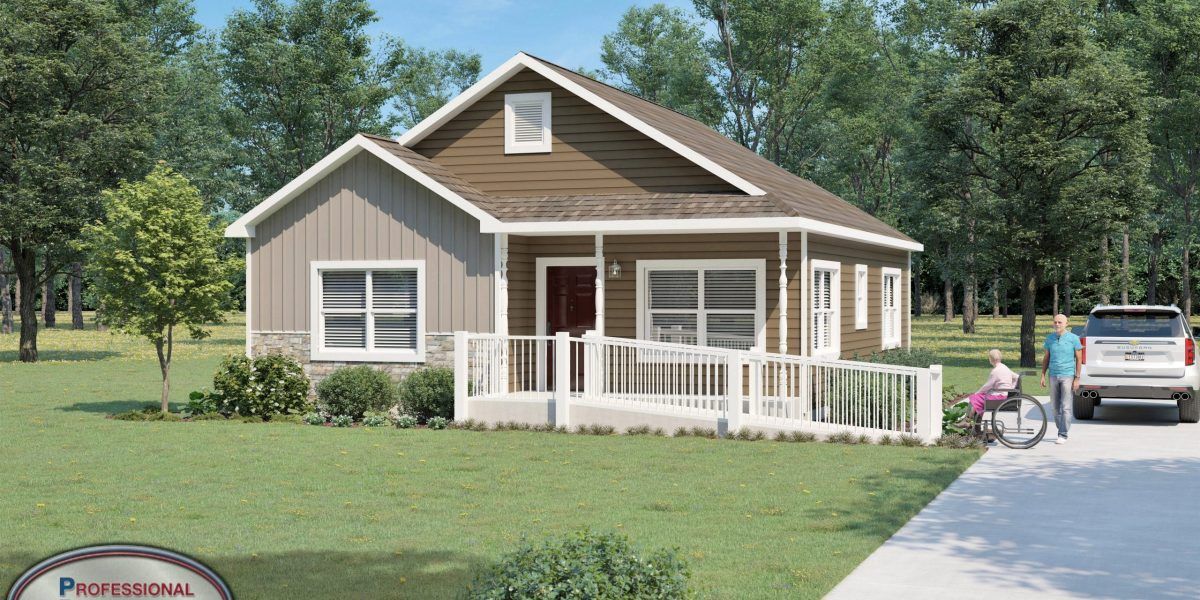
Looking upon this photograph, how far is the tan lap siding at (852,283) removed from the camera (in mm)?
20422

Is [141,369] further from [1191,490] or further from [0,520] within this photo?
[1191,490]

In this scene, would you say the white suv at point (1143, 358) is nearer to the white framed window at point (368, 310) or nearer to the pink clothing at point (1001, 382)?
the pink clothing at point (1001, 382)

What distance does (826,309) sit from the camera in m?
20.3

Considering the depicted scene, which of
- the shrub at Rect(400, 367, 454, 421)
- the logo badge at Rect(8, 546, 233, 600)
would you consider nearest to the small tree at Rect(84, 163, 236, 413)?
the shrub at Rect(400, 367, 454, 421)

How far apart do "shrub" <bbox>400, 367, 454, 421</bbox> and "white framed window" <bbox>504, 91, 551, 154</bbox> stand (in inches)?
183

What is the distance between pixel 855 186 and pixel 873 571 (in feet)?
199

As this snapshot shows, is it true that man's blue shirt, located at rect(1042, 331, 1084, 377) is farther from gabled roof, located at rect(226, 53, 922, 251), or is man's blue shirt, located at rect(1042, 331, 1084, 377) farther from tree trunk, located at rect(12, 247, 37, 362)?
tree trunk, located at rect(12, 247, 37, 362)

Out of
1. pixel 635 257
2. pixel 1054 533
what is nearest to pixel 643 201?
pixel 635 257

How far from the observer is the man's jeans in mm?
14930

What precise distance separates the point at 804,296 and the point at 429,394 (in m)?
6.11

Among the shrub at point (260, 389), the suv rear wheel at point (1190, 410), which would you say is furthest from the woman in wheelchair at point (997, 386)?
the shrub at point (260, 389)

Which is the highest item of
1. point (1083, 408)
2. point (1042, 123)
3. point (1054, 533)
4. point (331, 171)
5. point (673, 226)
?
point (1042, 123)

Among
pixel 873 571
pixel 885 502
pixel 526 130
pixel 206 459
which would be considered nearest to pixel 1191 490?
pixel 885 502

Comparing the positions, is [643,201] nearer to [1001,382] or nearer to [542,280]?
[542,280]
